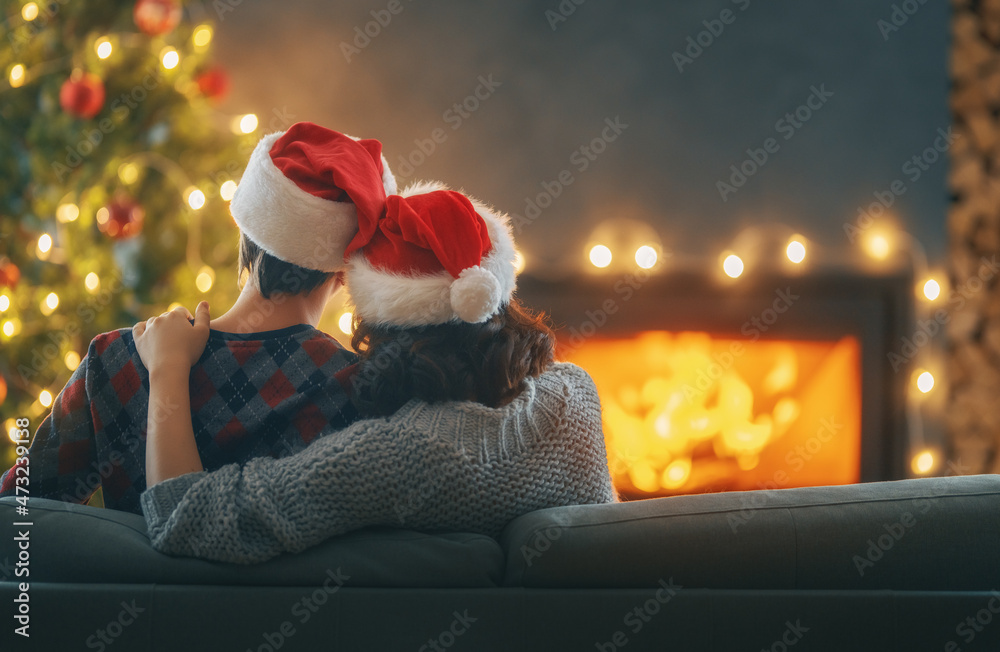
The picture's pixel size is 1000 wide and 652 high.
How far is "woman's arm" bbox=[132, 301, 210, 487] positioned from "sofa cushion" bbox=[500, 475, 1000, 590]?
382 mm

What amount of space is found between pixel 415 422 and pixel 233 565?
0.21 metres

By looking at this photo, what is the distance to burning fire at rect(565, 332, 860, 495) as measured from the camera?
6.72ft

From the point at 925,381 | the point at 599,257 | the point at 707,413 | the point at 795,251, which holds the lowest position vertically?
the point at 707,413

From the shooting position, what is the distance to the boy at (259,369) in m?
0.88

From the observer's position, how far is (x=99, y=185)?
182 centimetres

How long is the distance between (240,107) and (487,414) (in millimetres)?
1696

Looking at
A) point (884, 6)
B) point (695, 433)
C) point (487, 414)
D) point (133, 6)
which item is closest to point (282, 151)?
point (487, 414)

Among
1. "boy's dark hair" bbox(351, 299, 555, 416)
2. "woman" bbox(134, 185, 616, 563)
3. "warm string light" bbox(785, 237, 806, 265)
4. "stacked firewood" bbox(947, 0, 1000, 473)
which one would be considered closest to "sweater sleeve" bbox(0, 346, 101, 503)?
"woman" bbox(134, 185, 616, 563)

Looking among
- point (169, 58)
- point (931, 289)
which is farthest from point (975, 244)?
point (169, 58)

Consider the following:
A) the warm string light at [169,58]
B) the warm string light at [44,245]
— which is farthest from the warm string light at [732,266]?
the warm string light at [44,245]

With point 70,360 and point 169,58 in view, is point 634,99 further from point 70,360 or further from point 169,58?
point 70,360

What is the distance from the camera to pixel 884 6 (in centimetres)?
220

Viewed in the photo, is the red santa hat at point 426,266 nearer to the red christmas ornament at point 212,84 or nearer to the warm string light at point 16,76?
the red christmas ornament at point 212,84

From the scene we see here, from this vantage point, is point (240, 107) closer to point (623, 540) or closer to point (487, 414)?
point (487, 414)
